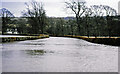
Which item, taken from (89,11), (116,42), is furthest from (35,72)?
(89,11)

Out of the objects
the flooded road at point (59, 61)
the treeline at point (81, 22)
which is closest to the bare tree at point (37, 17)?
the treeline at point (81, 22)

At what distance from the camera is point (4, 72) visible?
6.96 meters

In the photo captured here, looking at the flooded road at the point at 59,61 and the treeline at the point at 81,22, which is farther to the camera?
the treeline at the point at 81,22

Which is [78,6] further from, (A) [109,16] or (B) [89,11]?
(A) [109,16]

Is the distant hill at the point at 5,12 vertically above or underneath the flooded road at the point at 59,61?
above

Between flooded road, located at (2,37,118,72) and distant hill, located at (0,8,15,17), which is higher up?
distant hill, located at (0,8,15,17)

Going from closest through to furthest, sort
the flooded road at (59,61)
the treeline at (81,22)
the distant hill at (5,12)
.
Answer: the flooded road at (59,61) → the treeline at (81,22) → the distant hill at (5,12)

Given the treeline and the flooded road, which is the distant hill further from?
the flooded road

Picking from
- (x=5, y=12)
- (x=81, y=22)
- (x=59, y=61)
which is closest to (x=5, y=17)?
(x=5, y=12)

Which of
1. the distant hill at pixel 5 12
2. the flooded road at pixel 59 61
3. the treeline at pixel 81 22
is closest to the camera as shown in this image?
the flooded road at pixel 59 61

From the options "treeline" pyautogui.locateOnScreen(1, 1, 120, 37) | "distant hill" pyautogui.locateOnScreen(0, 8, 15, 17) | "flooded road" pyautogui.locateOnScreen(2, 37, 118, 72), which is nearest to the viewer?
"flooded road" pyautogui.locateOnScreen(2, 37, 118, 72)

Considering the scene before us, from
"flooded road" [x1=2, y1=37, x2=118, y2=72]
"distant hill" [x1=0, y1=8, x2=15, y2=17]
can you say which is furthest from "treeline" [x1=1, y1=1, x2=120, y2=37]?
"flooded road" [x1=2, y1=37, x2=118, y2=72]

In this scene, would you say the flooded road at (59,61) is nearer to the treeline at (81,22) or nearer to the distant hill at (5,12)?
the treeline at (81,22)

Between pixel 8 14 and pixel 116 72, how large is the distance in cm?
8529
